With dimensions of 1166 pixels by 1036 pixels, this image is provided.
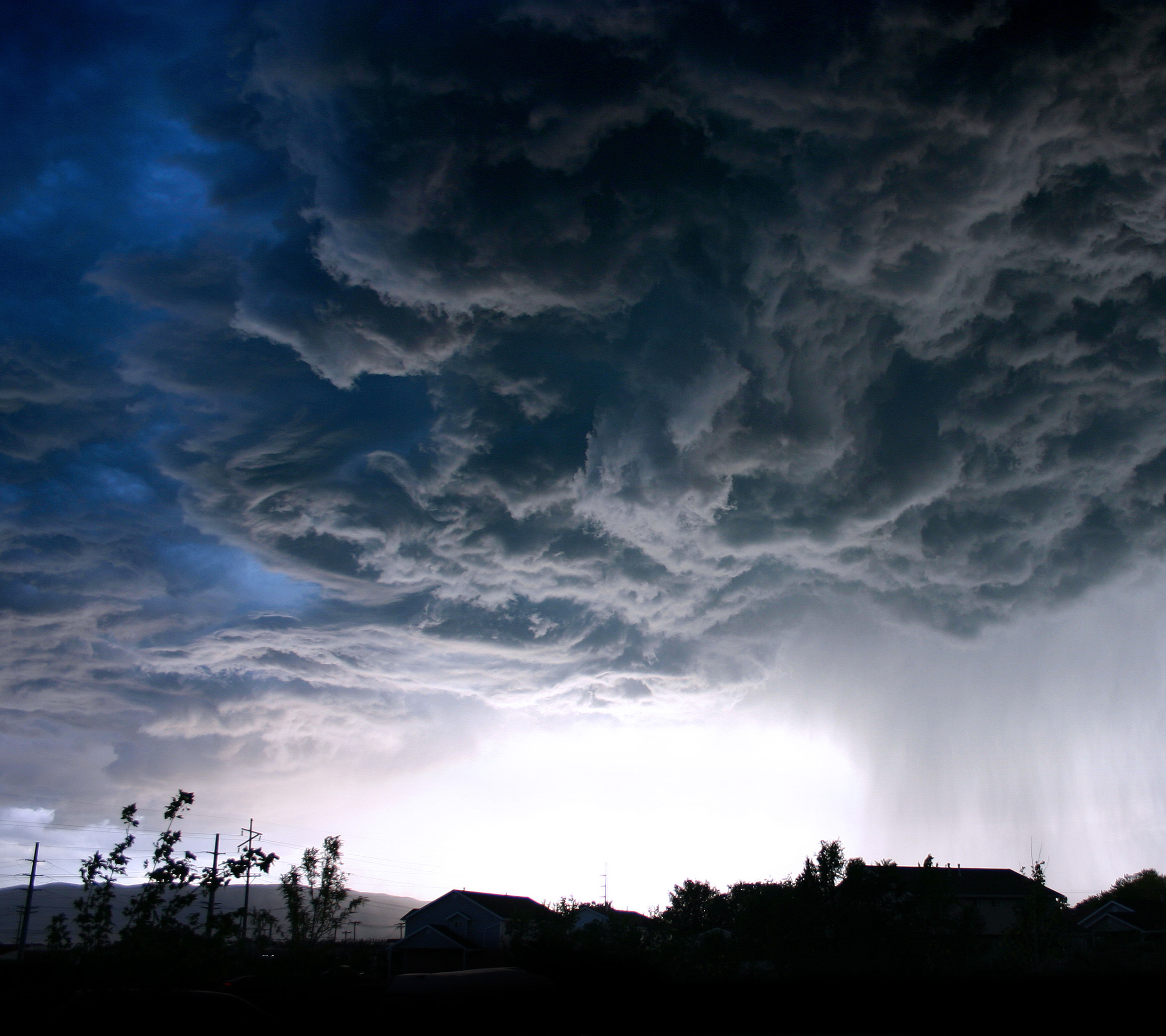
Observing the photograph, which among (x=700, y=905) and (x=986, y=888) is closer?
(x=986, y=888)

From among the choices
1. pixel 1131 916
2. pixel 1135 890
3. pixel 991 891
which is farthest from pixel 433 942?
pixel 1135 890

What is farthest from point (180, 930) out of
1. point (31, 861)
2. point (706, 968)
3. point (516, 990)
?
point (31, 861)

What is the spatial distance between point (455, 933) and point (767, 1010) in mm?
51794

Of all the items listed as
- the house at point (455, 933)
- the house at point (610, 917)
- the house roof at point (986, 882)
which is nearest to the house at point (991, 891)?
the house roof at point (986, 882)

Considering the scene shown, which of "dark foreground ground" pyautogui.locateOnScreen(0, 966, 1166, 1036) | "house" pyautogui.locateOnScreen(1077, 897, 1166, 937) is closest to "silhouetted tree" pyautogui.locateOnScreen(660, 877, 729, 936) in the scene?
"house" pyautogui.locateOnScreen(1077, 897, 1166, 937)

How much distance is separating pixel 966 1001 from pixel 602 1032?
281 inches

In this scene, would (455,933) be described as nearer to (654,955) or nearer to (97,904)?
(654,955)

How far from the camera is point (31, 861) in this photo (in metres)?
64.8

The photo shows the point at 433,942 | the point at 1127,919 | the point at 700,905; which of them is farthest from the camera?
the point at 700,905

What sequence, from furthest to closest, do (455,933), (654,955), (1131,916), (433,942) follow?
(1131,916)
(455,933)
(433,942)
(654,955)

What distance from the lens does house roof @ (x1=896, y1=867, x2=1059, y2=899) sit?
58.7m

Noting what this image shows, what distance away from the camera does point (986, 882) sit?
63156mm

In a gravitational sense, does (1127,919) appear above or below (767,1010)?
below

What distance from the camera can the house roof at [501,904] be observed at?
189 feet
